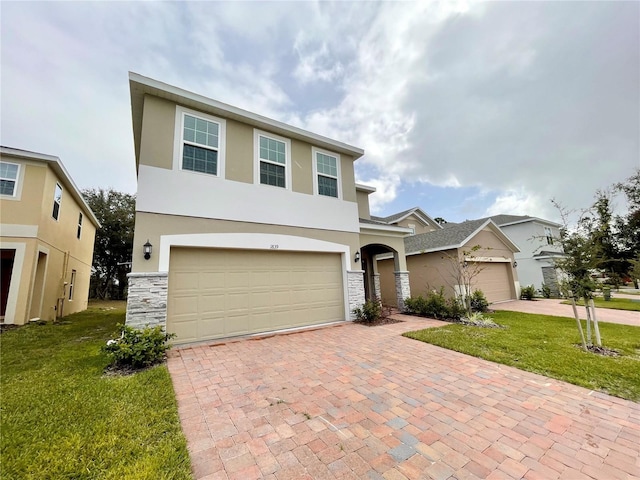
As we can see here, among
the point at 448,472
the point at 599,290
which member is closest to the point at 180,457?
the point at 448,472

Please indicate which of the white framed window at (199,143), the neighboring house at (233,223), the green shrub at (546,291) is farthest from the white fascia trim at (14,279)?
the green shrub at (546,291)

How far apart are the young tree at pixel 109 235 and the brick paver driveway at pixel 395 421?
83.5 feet

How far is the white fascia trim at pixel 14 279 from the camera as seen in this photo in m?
8.93

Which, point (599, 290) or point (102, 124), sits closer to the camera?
point (599, 290)

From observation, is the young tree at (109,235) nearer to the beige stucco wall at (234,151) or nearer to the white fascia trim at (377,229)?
the beige stucco wall at (234,151)

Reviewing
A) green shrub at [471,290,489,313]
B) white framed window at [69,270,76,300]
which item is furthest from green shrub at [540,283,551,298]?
white framed window at [69,270,76,300]

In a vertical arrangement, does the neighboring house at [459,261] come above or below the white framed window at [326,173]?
below

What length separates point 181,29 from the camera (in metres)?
7.86

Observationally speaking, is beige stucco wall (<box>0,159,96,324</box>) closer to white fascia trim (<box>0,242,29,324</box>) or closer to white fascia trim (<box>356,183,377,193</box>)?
white fascia trim (<box>0,242,29,324</box>)

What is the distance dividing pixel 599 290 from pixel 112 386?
399 inches

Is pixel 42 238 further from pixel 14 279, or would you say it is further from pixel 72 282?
pixel 72 282

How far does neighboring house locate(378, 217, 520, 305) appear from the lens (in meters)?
13.0

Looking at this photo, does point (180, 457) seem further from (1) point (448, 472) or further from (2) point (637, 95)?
(2) point (637, 95)

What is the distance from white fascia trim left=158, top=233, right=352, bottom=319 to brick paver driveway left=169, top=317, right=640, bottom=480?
271 cm
